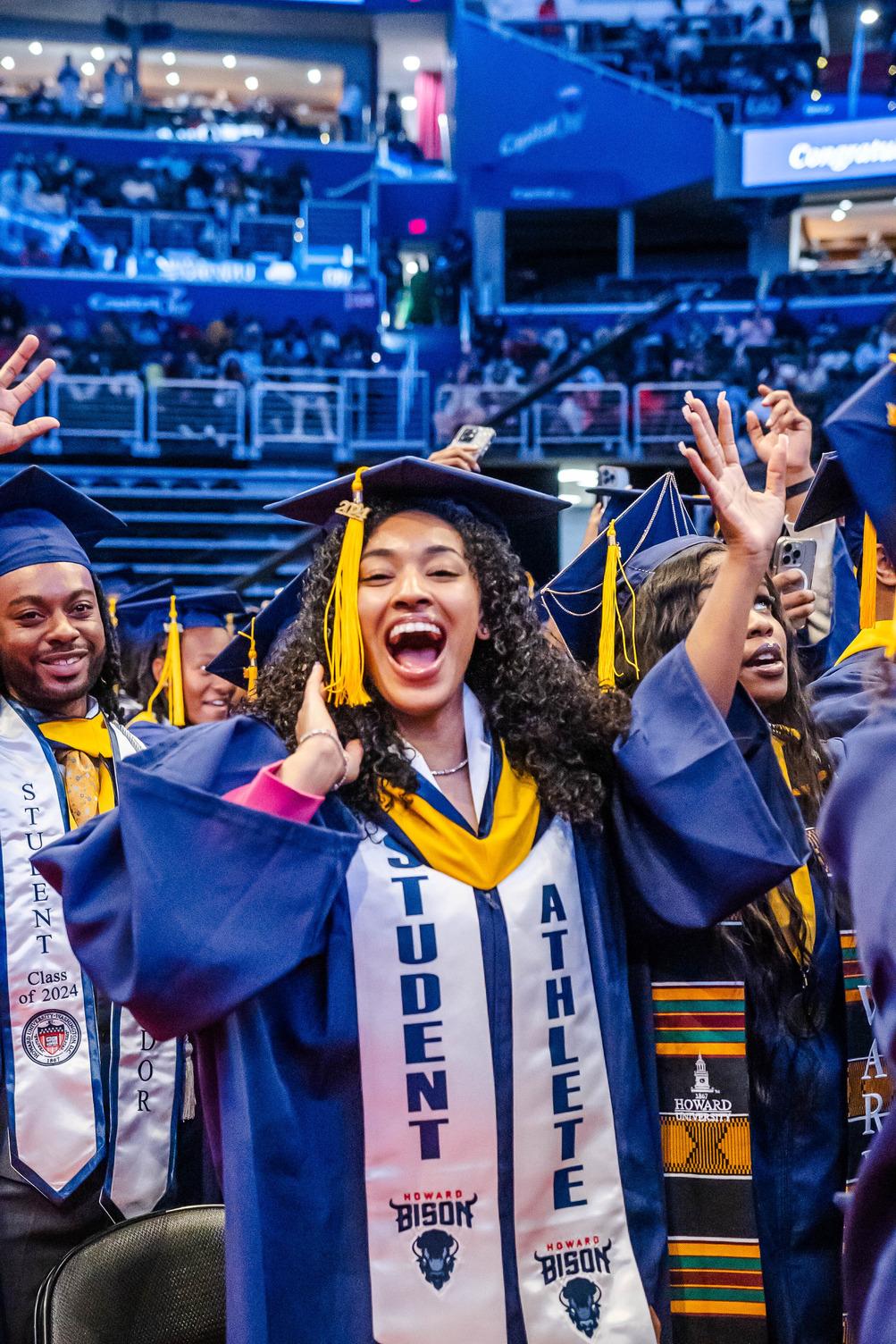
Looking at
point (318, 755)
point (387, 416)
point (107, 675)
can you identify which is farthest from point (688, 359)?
point (318, 755)

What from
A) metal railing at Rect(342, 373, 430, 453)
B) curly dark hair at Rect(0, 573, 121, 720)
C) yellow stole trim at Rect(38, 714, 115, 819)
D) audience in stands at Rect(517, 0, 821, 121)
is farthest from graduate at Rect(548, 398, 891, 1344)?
audience in stands at Rect(517, 0, 821, 121)

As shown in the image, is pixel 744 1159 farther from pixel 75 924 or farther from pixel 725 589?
pixel 75 924

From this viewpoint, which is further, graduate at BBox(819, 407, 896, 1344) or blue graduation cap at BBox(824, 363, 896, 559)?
blue graduation cap at BBox(824, 363, 896, 559)

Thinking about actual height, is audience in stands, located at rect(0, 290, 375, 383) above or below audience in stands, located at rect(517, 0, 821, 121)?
below

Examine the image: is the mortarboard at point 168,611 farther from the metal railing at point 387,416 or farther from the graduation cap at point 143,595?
the metal railing at point 387,416

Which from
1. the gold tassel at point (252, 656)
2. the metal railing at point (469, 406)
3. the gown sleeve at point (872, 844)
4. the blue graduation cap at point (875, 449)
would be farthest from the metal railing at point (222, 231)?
the gown sleeve at point (872, 844)

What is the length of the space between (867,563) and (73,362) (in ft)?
43.9

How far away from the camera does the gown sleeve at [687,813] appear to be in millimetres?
1955

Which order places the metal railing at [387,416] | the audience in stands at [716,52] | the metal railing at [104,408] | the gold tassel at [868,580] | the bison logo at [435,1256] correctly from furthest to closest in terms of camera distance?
the audience in stands at [716,52], the metal railing at [387,416], the metal railing at [104,408], the gold tassel at [868,580], the bison logo at [435,1256]

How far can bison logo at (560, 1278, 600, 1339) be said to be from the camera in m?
1.90

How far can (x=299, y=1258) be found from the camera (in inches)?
73.5

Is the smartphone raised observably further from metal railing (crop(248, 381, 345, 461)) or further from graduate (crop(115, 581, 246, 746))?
metal railing (crop(248, 381, 345, 461))

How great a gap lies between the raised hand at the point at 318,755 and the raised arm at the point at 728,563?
1.77ft

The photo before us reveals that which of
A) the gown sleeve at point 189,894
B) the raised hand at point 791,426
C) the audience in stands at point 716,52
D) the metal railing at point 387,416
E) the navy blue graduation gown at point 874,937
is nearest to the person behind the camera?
the navy blue graduation gown at point 874,937
